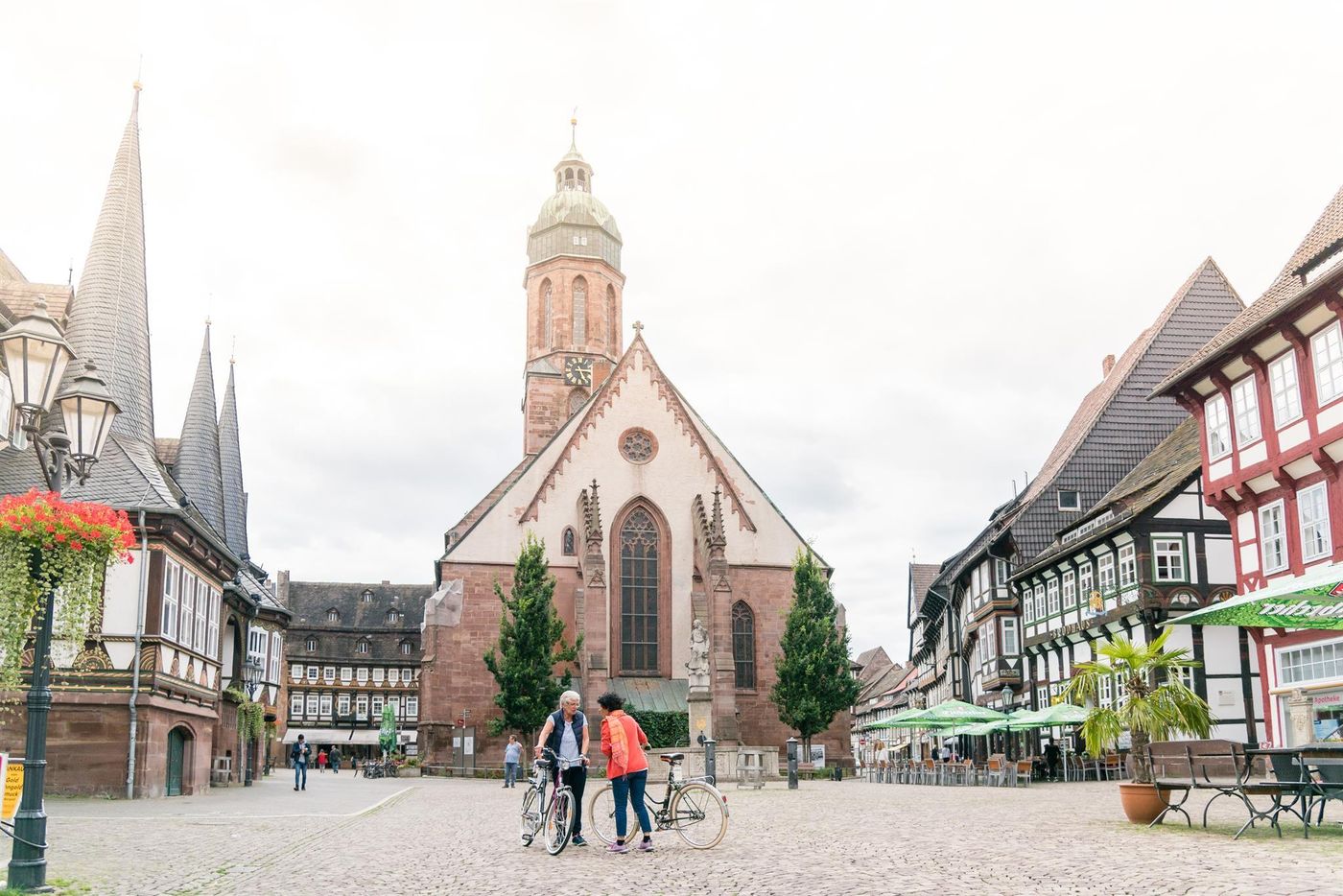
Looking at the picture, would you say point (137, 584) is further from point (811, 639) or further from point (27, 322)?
point (811, 639)

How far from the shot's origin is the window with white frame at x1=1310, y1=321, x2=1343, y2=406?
21.8 meters

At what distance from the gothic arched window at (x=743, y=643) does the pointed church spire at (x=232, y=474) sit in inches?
704

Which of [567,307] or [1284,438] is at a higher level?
[567,307]

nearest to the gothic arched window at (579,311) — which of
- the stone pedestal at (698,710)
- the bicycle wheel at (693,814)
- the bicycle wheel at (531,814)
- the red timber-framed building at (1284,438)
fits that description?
the stone pedestal at (698,710)

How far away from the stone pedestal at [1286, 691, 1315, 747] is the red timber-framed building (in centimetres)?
13

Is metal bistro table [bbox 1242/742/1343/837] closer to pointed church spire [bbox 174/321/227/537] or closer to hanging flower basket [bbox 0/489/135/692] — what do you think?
hanging flower basket [bbox 0/489/135/692]

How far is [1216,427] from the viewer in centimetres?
2652

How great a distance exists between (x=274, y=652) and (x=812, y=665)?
61.4 feet

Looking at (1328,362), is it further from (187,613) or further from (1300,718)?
(187,613)

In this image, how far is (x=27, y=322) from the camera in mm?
11094

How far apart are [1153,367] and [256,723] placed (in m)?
28.9

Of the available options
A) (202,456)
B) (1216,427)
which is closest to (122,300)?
(202,456)

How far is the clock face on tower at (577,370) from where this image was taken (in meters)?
64.4

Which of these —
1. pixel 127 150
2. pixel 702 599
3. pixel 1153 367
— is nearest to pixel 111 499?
pixel 127 150
